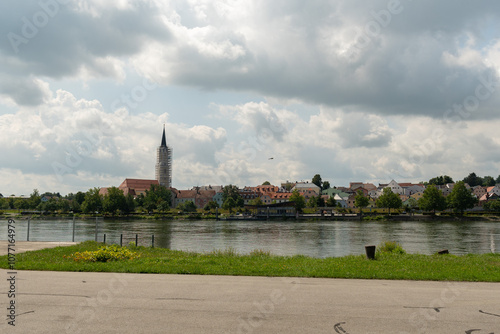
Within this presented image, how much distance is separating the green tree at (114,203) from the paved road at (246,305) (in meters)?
146

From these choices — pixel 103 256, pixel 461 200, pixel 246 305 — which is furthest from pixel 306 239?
pixel 461 200

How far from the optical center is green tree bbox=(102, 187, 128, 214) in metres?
153

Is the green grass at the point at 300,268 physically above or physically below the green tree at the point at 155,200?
below

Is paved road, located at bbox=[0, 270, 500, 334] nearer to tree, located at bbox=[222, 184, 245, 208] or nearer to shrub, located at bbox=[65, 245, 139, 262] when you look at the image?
shrub, located at bbox=[65, 245, 139, 262]

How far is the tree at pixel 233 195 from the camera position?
174m

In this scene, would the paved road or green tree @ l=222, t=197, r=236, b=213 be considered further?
green tree @ l=222, t=197, r=236, b=213

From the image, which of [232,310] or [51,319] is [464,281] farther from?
[51,319]

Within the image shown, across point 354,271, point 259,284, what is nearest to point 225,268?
point 259,284

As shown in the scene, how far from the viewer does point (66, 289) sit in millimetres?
12305

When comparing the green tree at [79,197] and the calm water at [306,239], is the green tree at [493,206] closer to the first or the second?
the calm water at [306,239]

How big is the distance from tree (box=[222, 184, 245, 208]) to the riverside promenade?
157206 millimetres

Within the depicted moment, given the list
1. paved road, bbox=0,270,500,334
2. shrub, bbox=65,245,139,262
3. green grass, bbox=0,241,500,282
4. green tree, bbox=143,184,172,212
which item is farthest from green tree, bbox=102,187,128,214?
paved road, bbox=0,270,500,334

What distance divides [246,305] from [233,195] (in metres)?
173

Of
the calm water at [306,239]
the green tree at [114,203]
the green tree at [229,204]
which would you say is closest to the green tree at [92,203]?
the green tree at [114,203]
